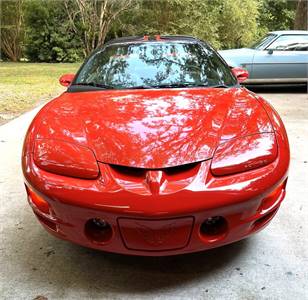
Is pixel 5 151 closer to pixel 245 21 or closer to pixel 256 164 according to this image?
pixel 256 164

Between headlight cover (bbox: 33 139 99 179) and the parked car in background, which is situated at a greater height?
headlight cover (bbox: 33 139 99 179)

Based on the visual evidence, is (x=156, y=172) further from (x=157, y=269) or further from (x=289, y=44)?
(x=289, y=44)

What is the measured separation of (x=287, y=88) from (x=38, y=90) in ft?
19.0

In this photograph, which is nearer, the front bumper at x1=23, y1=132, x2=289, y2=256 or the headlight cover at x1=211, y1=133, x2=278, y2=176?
the front bumper at x1=23, y1=132, x2=289, y2=256

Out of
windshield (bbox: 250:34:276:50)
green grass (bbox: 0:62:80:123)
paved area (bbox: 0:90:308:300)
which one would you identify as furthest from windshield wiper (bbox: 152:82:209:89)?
windshield (bbox: 250:34:276:50)

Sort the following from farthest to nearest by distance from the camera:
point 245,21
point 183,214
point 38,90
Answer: point 245,21
point 38,90
point 183,214

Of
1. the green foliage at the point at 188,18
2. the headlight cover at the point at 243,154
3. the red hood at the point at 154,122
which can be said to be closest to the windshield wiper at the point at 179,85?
the red hood at the point at 154,122

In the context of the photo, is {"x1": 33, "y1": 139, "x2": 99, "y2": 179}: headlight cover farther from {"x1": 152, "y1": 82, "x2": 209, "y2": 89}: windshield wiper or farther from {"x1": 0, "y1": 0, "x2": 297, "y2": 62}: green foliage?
{"x1": 0, "y1": 0, "x2": 297, "y2": 62}: green foliage

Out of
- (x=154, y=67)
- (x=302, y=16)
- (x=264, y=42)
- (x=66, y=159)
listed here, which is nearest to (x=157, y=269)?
(x=66, y=159)

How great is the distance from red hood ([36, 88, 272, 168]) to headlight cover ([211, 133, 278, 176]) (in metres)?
0.05

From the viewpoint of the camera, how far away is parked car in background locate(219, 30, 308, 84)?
9297 millimetres

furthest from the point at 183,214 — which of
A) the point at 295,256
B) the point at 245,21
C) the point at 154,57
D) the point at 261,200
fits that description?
the point at 245,21

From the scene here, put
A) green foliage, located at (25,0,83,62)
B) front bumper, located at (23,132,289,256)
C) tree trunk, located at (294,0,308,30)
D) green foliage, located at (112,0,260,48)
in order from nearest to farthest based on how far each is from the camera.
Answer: front bumper, located at (23,132,289,256)
tree trunk, located at (294,0,308,30)
green foliage, located at (112,0,260,48)
green foliage, located at (25,0,83,62)

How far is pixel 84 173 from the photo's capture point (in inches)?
86.4
